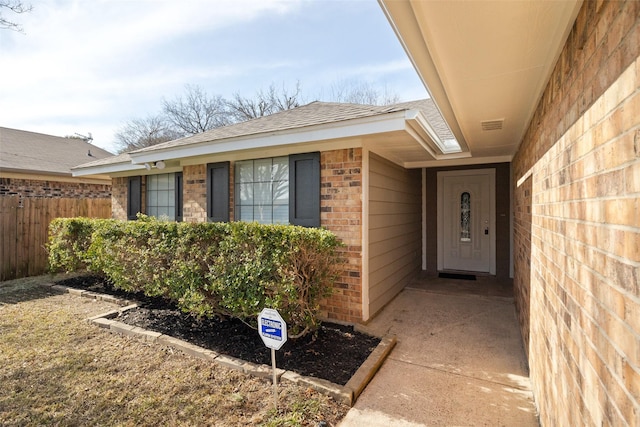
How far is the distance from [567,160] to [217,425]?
3.13 meters

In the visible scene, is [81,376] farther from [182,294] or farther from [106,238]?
[106,238]

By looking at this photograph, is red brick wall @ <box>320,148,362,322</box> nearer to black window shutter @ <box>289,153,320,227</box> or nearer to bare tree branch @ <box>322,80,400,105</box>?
black window shutter @ <box>289,153,320,227</box>

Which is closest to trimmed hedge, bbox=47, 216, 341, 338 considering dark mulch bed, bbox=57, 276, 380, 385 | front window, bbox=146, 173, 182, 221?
dark mulch bed, bbox=57, 276, 380, 385

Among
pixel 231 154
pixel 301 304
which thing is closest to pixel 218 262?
pixel 301 304

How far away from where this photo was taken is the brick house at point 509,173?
1.15 meters

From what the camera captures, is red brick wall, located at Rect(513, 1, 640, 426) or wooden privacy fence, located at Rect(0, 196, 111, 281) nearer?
red brick wall, located at Rect(513, 1, 640, 426)

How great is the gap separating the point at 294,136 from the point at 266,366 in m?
2.99

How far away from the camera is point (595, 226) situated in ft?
4.42

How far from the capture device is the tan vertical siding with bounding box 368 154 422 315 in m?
5.02

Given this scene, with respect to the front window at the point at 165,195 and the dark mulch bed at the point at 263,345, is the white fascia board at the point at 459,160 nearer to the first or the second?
the dark mulch bed at the point at 263,345

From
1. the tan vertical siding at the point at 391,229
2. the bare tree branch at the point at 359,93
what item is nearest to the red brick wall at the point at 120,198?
the tan vertical siding at the point at 391,229

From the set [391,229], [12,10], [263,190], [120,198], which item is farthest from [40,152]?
[391,229]

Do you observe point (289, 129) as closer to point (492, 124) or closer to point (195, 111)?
point (492, 124)

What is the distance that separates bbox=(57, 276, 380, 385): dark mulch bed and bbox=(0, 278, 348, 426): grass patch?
0.31 m
